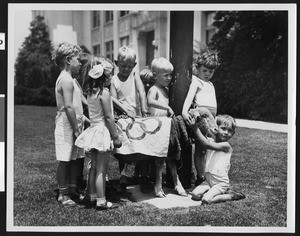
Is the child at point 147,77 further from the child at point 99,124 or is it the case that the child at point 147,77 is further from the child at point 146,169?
the child at point 99,124

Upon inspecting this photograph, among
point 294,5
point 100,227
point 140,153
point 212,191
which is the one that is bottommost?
point 100,227

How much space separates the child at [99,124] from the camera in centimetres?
265

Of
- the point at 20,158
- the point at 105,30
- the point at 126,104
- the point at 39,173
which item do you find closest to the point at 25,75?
the point at 105,30

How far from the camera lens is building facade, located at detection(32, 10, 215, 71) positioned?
789 cm

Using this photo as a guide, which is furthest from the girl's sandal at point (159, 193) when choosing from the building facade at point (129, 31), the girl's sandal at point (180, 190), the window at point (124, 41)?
the window at point (124, 41)

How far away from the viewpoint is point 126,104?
9.98 feet

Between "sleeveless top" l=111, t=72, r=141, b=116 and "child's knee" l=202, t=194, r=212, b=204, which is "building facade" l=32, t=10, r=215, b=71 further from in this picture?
"child's knee" l=202, t=194, r=212, b=204

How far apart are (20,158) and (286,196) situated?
2855mm

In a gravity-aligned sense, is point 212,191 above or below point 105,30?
below

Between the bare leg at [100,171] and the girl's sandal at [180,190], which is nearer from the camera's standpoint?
the bare leg at [100,171]

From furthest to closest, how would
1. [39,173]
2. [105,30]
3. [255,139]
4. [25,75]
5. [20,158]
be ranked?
[105,30] → [25,75] → [255,139] → [20,158] → [39,173]

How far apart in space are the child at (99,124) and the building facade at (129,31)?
2.79m

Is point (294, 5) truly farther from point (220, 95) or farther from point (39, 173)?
point (220, 95)

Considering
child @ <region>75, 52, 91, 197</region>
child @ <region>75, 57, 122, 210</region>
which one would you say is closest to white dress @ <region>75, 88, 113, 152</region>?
child @ <region>75, 57, 122, 210</region>
